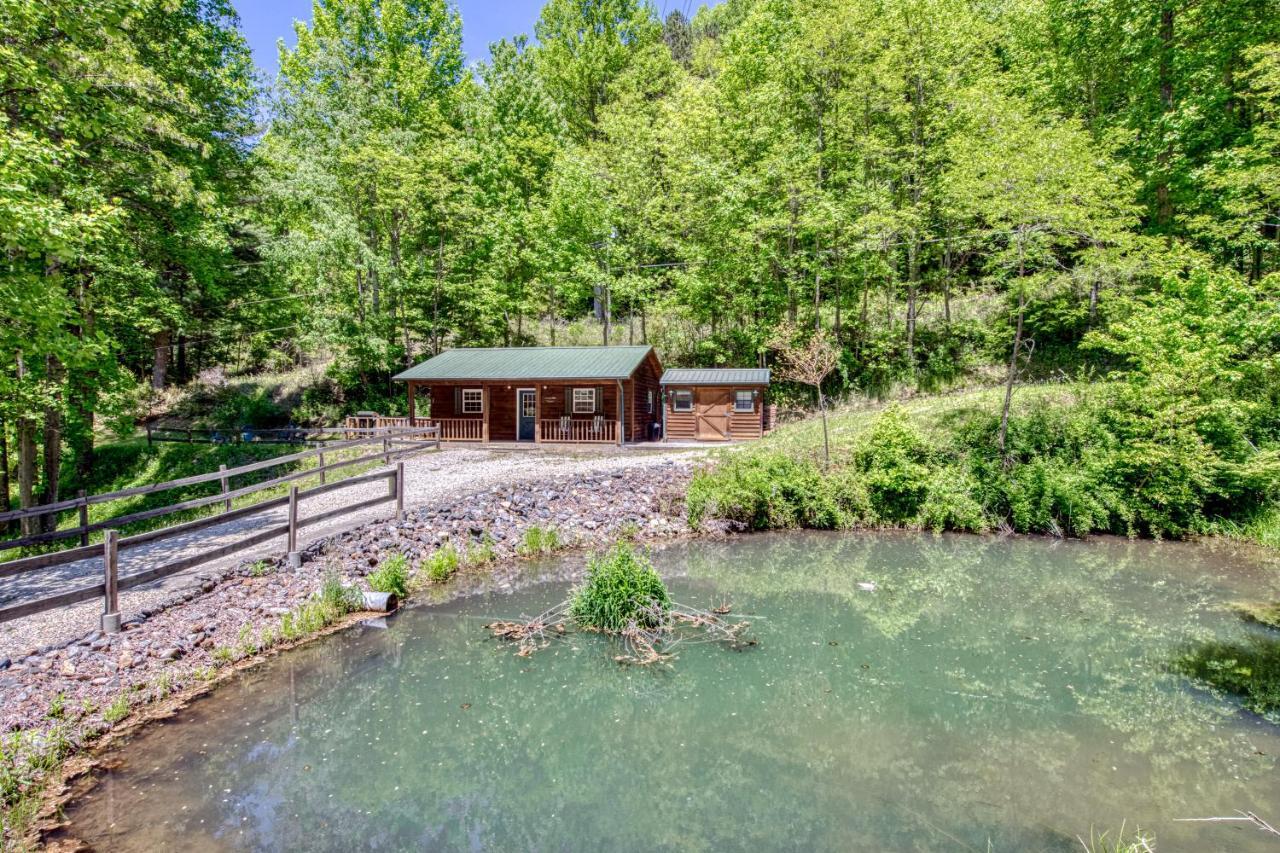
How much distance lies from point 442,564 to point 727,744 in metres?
5.94

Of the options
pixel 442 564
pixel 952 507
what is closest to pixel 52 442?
pixel 442 564

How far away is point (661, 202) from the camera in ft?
86.6

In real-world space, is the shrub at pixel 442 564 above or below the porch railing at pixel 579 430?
below

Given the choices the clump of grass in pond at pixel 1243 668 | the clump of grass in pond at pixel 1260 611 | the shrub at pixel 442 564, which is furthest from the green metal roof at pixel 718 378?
the clump of grass in pond at pixel 1243 668

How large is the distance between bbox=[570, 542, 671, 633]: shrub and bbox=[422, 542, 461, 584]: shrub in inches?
113

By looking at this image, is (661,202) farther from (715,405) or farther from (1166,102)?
(1166,102)

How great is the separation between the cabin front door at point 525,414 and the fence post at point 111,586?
50.4 feet

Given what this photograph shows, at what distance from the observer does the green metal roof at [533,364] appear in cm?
2022

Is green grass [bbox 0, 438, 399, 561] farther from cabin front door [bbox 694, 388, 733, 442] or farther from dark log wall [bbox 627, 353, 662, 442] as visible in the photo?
cabin front door [bbox 694, 388, 733, 442]

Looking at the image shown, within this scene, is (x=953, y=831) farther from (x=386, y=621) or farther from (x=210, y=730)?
(x=386, y=621)

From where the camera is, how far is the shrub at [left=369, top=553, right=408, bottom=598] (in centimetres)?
855

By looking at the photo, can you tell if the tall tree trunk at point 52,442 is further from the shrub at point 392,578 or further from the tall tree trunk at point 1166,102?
the tall tree trunk at point 1166,102

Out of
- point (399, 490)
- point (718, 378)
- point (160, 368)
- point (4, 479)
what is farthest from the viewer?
point (160, 368)

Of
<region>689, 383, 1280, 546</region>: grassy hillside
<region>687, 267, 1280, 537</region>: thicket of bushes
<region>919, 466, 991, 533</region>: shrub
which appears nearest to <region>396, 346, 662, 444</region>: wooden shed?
<region>689, 383, 1280, 546</region>: grassy hillside
